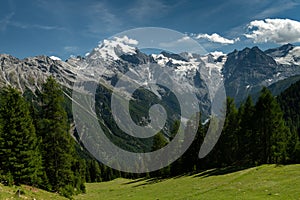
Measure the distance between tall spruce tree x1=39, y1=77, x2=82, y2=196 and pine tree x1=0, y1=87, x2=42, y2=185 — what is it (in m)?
3.72

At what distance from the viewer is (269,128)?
201 ft

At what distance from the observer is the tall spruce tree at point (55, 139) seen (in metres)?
46.2

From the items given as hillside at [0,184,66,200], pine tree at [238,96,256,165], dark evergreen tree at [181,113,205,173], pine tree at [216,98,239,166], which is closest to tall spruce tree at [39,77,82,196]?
hillside at [0,184,66,200]

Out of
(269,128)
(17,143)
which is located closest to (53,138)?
(17,143)

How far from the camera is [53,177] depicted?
153 ft

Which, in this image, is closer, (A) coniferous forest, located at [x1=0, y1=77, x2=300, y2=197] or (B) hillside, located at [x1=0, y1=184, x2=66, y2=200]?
(B) hillside, located at [x1=0, y1=184, x2=66, y2=200]

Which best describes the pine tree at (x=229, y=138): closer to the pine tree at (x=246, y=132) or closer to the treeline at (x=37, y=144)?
the pine tree at (x=246, y=132)

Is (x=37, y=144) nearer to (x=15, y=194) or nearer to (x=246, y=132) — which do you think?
(x=15, y=194)

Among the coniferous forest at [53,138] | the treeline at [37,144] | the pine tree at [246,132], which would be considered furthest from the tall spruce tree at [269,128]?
the treeline at [37,144]

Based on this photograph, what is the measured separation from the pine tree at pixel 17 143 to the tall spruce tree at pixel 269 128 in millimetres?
41889

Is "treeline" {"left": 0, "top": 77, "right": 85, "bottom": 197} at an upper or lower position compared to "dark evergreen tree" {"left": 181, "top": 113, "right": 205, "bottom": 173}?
upper

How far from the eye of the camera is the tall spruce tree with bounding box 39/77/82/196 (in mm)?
46156

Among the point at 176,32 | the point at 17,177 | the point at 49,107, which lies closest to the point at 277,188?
the point at 176,32

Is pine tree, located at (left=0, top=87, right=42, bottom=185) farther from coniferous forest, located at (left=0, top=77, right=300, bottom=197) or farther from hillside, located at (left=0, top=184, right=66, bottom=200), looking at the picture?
hillside, located at (left=0, top=184, right=66, bottom=200)
